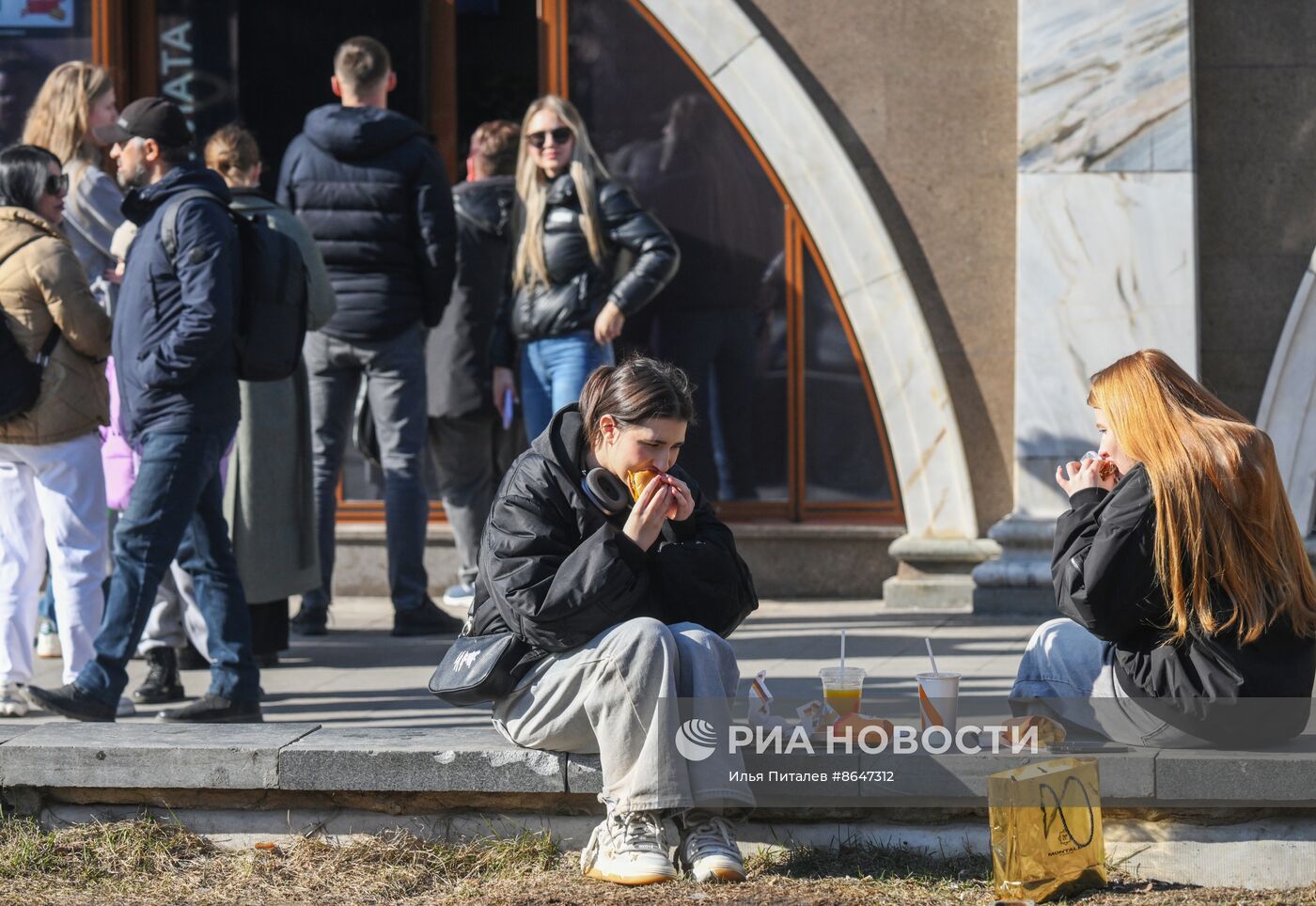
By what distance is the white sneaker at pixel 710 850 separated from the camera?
3754 millimetres

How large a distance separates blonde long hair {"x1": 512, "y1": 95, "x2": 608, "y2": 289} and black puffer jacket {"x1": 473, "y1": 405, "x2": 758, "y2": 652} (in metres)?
2.92

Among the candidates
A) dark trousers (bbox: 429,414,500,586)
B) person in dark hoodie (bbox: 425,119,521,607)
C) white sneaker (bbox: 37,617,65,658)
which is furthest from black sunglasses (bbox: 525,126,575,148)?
white sneaker (bbox: 37,617,65,658)

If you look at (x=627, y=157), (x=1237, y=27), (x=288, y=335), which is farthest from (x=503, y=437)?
(x=1237, y=27)

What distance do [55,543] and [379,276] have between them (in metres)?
1.77

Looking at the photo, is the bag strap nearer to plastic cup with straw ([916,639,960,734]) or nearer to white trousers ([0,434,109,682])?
white trousers ([0,434,109,682])

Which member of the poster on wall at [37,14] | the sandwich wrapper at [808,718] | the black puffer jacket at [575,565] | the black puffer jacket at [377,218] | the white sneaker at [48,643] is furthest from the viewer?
the poster on wall at [37,14]

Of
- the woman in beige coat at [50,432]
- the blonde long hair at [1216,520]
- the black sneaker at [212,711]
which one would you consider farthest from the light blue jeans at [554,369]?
the blonde long hair at [1216,520]

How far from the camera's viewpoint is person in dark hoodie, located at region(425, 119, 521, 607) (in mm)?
7465

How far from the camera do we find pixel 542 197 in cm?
698

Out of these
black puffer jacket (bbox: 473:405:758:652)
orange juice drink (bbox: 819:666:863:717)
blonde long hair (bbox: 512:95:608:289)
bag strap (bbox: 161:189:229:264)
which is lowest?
orange juice drink (bbox: 819:666:863:717)

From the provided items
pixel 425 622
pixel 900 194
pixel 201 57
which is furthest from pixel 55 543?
pixel 900 194

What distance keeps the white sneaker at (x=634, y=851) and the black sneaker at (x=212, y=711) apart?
1773 millimetres

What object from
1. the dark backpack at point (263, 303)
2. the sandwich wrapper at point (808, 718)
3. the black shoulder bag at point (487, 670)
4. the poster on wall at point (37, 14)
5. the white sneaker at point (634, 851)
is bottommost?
the white sneaker at point (634, 851)

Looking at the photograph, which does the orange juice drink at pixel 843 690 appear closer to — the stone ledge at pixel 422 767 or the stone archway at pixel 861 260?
the stone ledge at pixel 422 767
